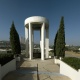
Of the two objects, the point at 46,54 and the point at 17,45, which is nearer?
the point at 17,45

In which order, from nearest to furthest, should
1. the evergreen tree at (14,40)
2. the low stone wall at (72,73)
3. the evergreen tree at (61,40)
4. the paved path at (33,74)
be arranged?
the low stone wall at (72,73)
the paved path at (33,74)
the evergreen tree at (61,40)
the evergreen tree at (14,40)

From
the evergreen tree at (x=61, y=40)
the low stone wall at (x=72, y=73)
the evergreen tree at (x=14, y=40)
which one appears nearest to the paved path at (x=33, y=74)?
the low stone wall at (x=72, y=73)

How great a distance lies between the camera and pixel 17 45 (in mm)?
21000

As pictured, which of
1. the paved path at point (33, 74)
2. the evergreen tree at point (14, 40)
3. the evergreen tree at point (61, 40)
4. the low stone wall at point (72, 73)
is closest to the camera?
the low stone wall at point (72, 73)

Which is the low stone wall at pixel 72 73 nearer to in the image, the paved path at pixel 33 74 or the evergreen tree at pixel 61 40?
the paved path at pixel 33 74

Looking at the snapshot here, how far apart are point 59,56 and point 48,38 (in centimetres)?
625

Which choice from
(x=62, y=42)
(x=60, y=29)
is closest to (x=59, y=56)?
(x=62, y=42)

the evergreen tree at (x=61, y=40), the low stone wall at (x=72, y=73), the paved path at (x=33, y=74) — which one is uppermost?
the evergreen tree at (x=61, y=40)

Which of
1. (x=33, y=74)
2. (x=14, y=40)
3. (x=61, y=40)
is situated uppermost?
(x=14, y=40)

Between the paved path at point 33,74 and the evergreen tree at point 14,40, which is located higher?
the evergreen tree at point 14,40

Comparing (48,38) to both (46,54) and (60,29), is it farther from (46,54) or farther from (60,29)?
(60,29)

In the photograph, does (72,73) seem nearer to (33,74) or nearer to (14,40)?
(33,74)

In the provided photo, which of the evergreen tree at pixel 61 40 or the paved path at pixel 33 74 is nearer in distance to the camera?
the paved path at pixel 33 74

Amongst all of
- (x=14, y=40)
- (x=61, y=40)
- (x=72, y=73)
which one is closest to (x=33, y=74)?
(x=72, y=73)
